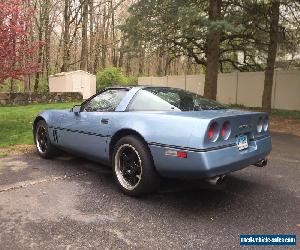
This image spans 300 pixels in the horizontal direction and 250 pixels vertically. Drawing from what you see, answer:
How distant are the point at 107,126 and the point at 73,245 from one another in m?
1.90

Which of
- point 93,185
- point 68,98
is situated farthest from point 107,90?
point 68,98

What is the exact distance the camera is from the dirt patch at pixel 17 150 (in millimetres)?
6729

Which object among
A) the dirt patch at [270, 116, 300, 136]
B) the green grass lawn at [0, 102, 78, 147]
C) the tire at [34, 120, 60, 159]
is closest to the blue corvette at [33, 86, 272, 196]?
the tire at [34, 120, 60, 159]

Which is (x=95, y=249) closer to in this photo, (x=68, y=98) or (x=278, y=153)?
(x=278, y=153)

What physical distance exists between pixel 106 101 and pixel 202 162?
6.71 ft

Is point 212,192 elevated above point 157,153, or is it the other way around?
point 157,153

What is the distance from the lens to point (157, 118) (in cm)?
411

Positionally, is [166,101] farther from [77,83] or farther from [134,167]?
[77,83]

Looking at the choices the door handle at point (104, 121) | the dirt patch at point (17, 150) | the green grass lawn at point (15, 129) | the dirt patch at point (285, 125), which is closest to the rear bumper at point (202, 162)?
the door handle at point (104, 121)

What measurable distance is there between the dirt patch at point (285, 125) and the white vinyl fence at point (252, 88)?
13.9 ft

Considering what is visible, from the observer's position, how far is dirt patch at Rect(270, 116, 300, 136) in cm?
1083

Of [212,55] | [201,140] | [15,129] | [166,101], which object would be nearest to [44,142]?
[166,101]

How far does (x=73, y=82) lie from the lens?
21375mm

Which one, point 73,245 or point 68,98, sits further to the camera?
point 68,98
